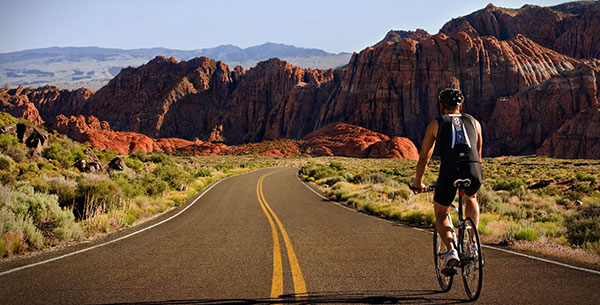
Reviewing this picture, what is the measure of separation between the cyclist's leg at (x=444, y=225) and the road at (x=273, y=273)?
A: 2.50 ft

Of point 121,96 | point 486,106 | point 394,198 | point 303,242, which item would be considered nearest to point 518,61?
point 486,106

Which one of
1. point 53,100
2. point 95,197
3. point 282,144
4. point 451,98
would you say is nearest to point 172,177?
point 95,197

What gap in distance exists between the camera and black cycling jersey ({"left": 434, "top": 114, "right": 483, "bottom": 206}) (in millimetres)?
4383

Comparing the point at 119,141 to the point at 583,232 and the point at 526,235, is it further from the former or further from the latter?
the point at 583,232

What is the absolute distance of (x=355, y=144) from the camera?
89312mm

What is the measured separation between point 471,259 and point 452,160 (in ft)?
3.87

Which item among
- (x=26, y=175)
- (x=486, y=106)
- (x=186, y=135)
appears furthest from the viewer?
(x=186, y=135)

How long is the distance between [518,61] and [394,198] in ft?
327

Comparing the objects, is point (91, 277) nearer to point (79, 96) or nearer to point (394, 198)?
point (394, 198)

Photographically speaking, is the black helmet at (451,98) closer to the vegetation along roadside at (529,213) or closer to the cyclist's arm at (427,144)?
the cyclist's arm at (427,144)

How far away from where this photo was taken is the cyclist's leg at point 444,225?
15.0ft

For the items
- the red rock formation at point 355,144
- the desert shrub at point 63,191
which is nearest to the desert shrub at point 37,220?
the desert shrub at point 63,191

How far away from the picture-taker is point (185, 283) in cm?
538

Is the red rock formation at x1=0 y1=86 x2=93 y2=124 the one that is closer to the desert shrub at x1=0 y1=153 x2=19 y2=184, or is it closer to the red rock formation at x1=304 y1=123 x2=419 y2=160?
the red rock formation at x1=304 y1=123 x2=419 y2=160
